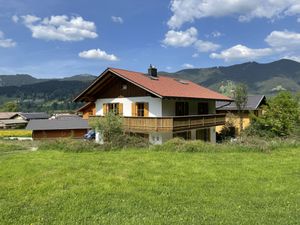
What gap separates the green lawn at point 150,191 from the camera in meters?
7.21

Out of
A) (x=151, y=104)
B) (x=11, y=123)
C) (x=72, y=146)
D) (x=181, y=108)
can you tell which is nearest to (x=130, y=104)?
(x=151, y=104)

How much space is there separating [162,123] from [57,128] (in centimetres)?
3088

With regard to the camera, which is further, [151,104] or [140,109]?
[140,109]

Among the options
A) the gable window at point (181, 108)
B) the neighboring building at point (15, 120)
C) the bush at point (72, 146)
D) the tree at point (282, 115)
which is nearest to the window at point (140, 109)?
the gable window at point (181, 108)

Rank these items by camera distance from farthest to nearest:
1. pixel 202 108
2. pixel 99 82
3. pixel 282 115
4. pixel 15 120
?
pixel 15 120 → pixel 202 108 → pixel 282 115 → pixel 99 82

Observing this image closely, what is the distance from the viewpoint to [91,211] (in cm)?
759

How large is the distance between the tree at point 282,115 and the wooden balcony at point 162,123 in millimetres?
7203

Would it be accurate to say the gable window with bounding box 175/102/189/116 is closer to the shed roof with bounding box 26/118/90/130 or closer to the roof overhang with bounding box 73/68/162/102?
the roof overhang with bounding box 73/68/162/102

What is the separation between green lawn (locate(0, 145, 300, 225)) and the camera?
23.7 ft

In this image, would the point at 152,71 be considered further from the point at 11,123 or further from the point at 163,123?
the point at 11,123

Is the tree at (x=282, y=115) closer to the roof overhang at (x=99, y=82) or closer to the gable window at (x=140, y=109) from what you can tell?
the gable window at (x=140, y=109)

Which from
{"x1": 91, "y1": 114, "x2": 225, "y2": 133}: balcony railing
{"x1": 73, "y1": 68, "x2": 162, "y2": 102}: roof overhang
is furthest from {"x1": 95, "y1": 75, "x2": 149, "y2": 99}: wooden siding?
{"x1": 91, "y1": 114, "x2": 225, "y2": 133}: balcony railing

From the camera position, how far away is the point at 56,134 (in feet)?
166

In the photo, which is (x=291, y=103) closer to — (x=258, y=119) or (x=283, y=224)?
(x=258, y=119)
